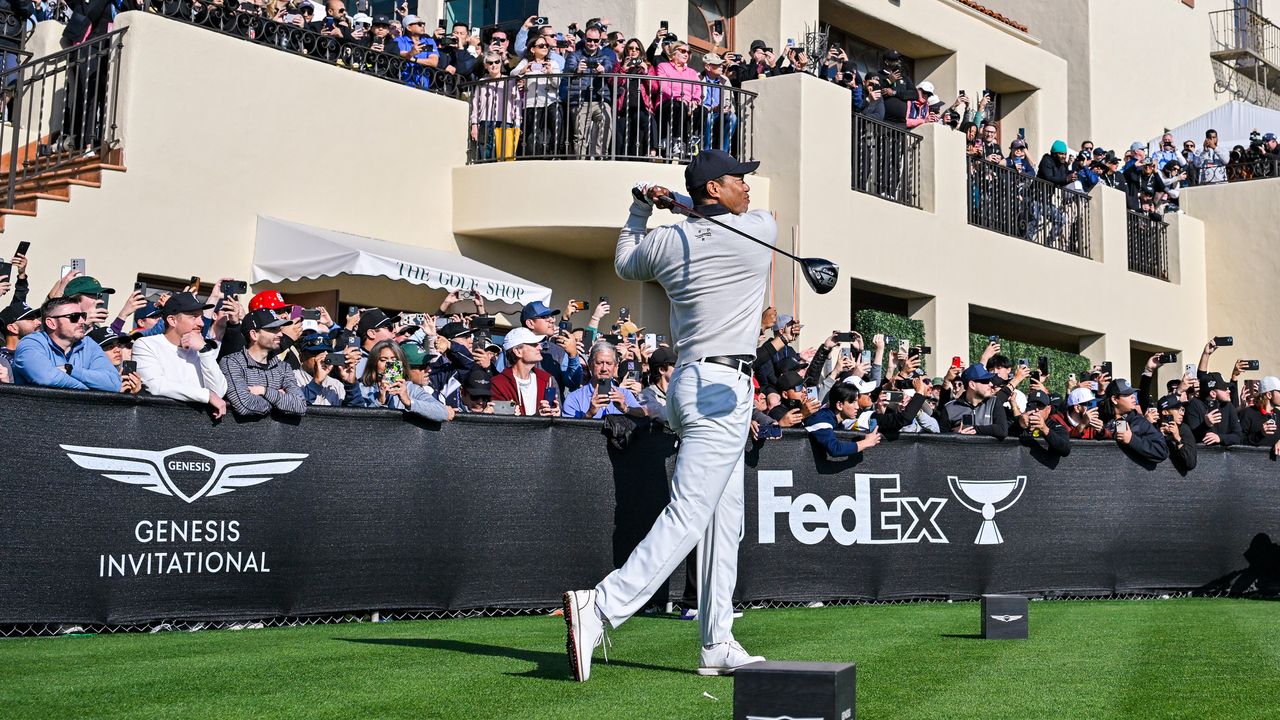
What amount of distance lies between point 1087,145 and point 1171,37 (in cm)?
719

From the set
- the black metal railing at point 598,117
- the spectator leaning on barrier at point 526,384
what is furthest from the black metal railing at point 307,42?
the spectator leaning on barrier at point 526,384

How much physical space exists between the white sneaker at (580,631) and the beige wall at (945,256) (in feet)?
41.5

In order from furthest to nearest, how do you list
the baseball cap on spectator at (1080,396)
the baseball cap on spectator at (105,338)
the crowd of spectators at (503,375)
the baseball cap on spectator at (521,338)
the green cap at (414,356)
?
the baseball cap on spectator at (1080,396) < the baseball cap on spectator at (521,338) < the green cap at (414,356) < the baseball cap on spectator at (105,338) < the crowd of spectators at (503,375)

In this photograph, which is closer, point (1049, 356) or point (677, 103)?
point (677, 103)

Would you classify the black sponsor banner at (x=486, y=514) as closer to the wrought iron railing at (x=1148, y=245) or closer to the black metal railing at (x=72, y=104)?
the black metal railing at (x=72, y=104)

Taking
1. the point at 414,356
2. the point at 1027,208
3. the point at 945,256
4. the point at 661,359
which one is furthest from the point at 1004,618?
the point at 1027,208

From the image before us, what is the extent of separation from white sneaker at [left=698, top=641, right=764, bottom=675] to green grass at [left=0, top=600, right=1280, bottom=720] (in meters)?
0.14

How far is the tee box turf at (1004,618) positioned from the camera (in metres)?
8.62

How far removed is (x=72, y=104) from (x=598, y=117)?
630cm

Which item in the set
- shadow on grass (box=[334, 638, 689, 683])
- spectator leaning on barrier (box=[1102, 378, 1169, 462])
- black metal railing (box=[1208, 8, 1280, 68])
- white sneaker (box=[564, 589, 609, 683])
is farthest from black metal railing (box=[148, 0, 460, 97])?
black metal railing (box=[1208, 8, 1280, 68])

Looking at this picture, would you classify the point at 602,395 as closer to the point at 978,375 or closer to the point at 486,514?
the point at 486,514

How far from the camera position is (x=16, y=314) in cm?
967

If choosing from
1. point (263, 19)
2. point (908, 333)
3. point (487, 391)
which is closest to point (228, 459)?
point (487, 391)

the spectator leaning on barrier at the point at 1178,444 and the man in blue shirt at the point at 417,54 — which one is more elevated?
the man in blue shirt at the point at 417,54
